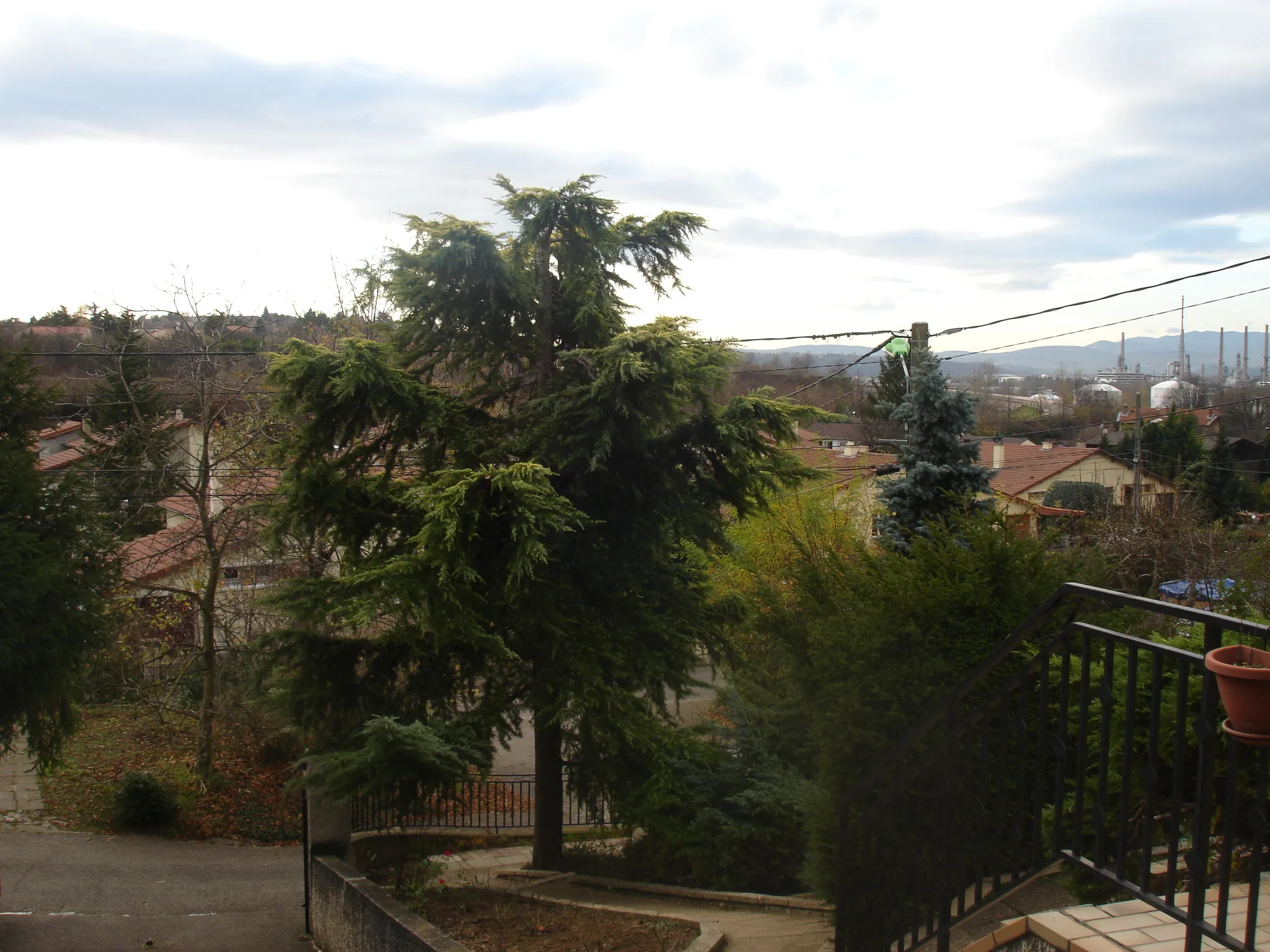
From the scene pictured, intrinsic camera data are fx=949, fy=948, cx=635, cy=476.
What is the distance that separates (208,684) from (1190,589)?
15785 mm

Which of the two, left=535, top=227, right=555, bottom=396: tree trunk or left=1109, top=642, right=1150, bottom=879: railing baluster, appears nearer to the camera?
left=1109, top=642, right=1150, bottom=879: railing baluster

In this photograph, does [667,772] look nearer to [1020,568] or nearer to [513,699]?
[513,699]

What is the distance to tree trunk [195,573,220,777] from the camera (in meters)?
15.5

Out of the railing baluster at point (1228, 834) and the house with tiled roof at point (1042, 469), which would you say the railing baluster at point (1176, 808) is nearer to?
the railing baluster at point (1228, 834)

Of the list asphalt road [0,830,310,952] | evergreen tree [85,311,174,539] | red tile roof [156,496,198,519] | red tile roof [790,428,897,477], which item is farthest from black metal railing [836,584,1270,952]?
red tile roof [156,496,198,519]

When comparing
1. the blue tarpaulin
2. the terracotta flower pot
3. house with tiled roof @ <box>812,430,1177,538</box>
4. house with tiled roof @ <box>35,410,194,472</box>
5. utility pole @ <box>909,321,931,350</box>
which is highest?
utility pole @ <box>909,321,931,350</box>

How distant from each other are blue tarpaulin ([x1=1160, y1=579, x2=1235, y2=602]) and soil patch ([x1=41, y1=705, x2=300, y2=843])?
46.0ft

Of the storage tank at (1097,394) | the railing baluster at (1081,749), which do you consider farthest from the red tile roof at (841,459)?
the storage tank at (1097,394)

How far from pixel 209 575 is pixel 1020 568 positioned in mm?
13015

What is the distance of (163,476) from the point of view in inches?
607

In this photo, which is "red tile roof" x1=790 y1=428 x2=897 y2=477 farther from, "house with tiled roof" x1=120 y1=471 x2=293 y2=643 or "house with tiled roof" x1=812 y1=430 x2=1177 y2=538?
"house with tiled roof" x1=120 y1=471 x2=293 y2=643

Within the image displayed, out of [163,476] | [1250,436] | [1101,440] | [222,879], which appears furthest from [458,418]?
[1250,436]

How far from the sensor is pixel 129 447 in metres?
17.1

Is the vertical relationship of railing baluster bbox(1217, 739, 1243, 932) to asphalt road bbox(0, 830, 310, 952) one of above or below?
above
